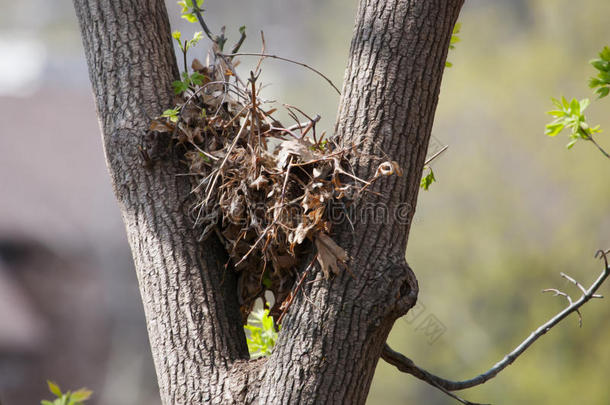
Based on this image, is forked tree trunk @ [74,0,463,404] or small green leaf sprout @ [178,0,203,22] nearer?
forked tree trunk @ [74,0,463,404]

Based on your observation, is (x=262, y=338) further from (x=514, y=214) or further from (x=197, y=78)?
(x=514, y=214)

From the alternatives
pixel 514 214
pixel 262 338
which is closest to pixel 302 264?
pixel 262 338

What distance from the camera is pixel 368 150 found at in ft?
4.39

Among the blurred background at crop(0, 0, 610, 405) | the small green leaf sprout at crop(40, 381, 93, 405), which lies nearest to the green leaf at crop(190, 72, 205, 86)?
the small green leaf sprout at crop(40, 381, 93, 405)

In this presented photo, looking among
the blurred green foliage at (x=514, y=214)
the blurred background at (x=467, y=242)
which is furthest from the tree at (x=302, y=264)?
the blurred green foliage at (x=514, y=214)

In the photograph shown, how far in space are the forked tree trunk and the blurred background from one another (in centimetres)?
570

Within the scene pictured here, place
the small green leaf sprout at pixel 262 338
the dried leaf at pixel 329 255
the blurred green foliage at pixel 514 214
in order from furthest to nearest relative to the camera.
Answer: the blurred green foliage at pixel 514 214 → the small green leaf sprout at pixel 262 338 → the dried leaf at pixel 329 255

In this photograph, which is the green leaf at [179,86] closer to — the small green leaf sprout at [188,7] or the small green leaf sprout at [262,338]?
the small green leaf sprout at [188,7]

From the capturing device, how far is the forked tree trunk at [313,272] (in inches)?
50.2

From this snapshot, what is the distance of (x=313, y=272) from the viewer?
132 centimetres

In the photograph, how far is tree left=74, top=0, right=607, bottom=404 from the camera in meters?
1.27

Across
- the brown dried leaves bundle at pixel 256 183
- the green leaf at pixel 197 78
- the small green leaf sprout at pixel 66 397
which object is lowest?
the small green leaf sprout at pixel 66 397

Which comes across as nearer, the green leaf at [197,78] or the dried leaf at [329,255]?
the dried leaf at [329,255]

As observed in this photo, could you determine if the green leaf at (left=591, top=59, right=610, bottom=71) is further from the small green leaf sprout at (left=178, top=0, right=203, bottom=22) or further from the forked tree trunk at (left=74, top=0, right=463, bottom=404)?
the small green leaf sprout at (left=178, top=0, right=203, bottom=22)
